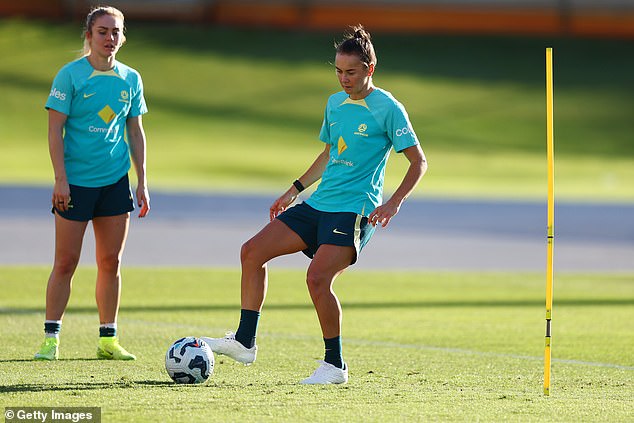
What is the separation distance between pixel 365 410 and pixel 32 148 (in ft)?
114

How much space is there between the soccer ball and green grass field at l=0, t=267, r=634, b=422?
0.25ft

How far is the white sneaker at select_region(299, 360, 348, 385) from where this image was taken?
292 inches

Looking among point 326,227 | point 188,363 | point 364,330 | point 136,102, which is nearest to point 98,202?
point 136,102

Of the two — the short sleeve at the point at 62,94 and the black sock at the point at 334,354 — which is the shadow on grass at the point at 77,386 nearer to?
the black sock at the point at 334,354

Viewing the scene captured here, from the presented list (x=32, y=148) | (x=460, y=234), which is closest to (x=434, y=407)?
(x=460, y=234)

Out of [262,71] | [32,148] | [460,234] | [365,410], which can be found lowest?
[365,410]

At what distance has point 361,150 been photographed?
24.7 ft

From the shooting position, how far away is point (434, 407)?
673 centimetres

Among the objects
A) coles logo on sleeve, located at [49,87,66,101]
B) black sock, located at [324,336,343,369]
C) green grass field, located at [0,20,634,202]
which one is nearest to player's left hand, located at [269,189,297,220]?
black sock, located at [324,336,343,369]

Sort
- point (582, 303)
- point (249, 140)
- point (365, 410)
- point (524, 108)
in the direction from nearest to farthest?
1. point (365, 410)
2. point (582, 303)
3. point (249, 140)
4. point (524, 108)

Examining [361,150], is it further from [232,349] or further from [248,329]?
[232,349]

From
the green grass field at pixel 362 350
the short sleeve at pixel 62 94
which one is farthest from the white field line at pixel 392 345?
the short sleeve at pixel 62 94

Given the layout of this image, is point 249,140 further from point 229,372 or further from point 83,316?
point 229,372

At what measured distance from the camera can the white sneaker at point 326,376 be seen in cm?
741
